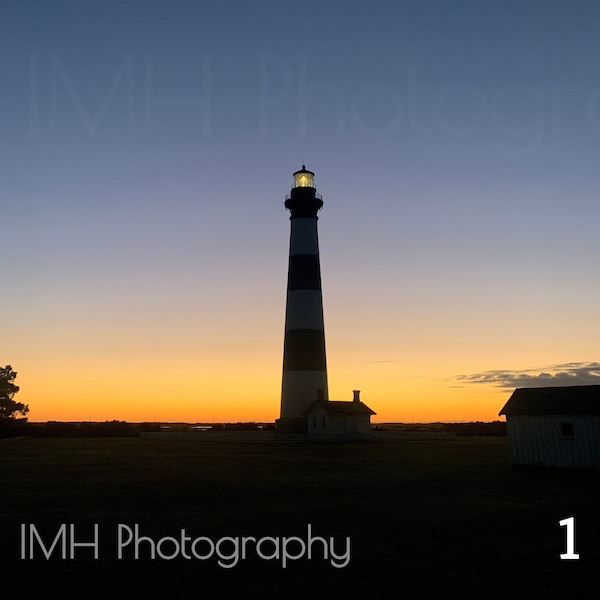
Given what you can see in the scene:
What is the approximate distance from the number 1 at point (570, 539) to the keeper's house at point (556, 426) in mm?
13089

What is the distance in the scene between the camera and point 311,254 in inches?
1928

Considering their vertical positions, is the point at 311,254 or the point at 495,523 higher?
the point at 311,254

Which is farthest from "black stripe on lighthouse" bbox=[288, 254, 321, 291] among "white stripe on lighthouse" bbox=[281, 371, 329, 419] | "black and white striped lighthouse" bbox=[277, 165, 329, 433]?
"white stripe on lighthouse" bbox=[281, 371, 329, 419]

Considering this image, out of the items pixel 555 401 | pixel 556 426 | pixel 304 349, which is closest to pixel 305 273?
pixel 304 349

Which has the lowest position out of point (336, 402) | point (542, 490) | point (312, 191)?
point (542, 490)

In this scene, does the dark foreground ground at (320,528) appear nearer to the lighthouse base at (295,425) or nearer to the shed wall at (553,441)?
the shed wall at (553,441)

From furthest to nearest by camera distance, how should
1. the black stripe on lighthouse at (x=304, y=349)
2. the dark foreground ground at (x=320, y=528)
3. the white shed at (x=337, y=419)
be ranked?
the white shed at (x=337, y=419) < the black stripe on lighthouse at (x=304, y=349) < the dark foreground ground at (x=320, y=528)

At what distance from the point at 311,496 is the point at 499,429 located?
6270cm

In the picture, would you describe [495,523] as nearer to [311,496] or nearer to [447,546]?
[447,546]

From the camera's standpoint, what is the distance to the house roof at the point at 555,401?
25.7m

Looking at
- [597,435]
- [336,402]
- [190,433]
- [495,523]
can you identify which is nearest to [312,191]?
[336,402]

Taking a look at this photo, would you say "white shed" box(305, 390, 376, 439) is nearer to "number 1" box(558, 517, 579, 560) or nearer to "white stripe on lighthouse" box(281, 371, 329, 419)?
"white stripe on lighthouse" box(281, 371, 329, 419)

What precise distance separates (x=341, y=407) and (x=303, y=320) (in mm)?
8308

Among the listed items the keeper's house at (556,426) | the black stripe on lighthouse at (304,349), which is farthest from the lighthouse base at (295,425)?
the keeper's house at (556,426)
